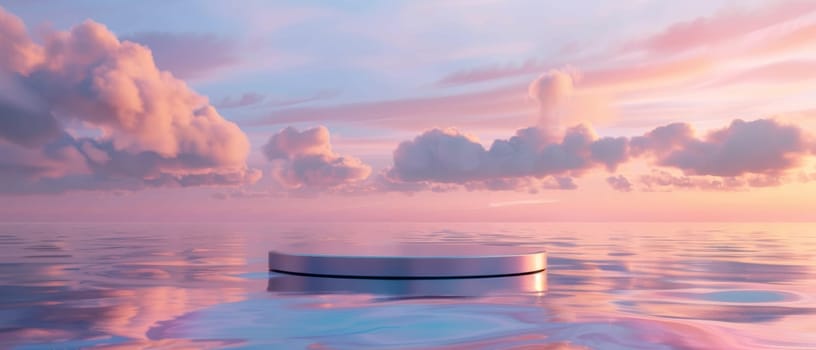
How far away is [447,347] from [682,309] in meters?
4.81

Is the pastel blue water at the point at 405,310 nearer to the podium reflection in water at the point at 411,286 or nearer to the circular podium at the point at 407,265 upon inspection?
the podium reflection in water at the point at 411,286

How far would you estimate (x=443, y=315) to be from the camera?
9281 mm

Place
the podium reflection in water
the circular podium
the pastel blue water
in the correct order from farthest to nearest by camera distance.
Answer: the circular podium → the podium reflection in water → the pastel blue water

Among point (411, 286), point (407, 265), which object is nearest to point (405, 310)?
point (411, 286)

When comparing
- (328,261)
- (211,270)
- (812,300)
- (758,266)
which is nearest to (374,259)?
(328,261)

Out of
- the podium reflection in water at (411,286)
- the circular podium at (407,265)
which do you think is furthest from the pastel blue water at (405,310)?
the circular podium at (407,265)

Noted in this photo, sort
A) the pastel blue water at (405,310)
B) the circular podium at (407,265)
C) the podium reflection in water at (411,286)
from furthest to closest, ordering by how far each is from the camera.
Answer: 1. the circular podium at (407,265)
2. the podium reflection in water at (411,286)
3. the pastel blue water at (405,310)

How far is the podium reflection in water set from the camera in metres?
12.2

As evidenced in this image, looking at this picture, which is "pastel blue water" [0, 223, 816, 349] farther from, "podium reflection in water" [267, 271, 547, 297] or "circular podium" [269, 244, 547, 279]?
"circular podium" [269, 244, 547, 279]

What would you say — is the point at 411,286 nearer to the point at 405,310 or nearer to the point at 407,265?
the point at 407,265

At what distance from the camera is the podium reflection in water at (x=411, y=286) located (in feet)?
40.0

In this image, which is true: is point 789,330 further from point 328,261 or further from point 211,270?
point 211,270

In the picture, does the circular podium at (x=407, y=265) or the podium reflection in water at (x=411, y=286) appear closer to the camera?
the podium reflection in water at (x=411, y=286)

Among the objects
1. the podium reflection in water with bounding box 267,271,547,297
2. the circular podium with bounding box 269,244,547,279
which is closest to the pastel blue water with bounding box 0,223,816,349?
the podium reflection in water with bounding box 267,271,547,297
